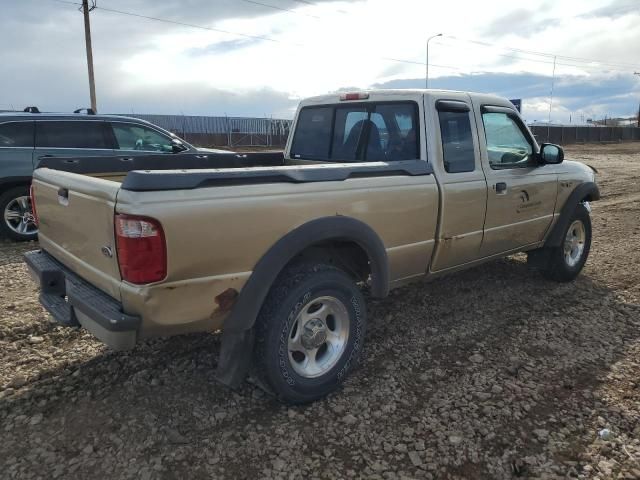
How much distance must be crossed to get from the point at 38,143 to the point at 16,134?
288 millimetres

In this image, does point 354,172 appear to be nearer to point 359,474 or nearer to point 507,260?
point 359,474

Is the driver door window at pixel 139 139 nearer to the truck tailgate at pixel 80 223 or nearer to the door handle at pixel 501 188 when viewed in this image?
the truck tailgate at pixel 80 223

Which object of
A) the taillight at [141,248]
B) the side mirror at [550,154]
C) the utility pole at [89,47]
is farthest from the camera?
the utility pole at [89,47]

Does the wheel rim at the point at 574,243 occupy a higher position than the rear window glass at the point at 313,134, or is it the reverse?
the rear window glass at the point at 313,134

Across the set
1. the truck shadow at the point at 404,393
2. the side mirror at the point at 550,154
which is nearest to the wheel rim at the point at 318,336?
the truck shadow at the point at 404,393

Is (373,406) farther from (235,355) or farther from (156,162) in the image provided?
(156,162)

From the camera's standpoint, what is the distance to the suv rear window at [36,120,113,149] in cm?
722

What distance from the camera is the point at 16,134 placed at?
23.1 ft

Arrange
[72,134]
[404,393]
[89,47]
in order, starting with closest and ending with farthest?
[404,393] → [72,134] → [89,47]

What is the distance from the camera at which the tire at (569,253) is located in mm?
5230

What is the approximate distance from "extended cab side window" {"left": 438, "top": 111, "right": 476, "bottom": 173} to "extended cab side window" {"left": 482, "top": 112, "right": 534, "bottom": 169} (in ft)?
0.87

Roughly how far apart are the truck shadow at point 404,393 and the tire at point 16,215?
4.41 m

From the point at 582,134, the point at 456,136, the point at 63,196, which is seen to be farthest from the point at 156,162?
the point at 582,134

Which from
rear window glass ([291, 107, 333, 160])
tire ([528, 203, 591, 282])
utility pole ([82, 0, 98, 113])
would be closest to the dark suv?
rear window glass ([291, 107, 333, 160])
